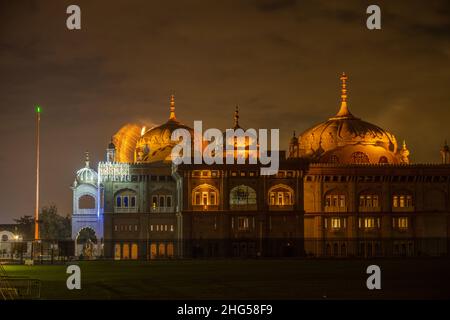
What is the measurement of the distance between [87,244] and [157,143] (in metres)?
12.8

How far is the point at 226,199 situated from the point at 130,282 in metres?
46.0

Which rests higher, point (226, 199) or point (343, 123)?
point (343, 123)

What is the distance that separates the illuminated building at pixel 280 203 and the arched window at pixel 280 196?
10 cm

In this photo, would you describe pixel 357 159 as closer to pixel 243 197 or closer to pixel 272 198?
pixel 272 198

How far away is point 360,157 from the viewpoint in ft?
340

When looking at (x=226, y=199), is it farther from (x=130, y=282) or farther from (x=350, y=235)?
(x=130, y=282)

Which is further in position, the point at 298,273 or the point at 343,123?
the point at 343,123

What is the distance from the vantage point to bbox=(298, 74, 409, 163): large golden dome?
340ft

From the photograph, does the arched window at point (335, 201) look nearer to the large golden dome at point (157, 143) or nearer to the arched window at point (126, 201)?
the large golden dome at point (157, 143)

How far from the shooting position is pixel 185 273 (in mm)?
55688

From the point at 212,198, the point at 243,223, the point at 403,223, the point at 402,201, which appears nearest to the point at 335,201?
the point at 402,201

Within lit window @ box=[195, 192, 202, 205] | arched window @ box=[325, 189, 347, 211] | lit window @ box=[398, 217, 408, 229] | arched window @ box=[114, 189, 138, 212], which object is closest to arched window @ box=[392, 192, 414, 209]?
lit window @ box=[398, 217, 408, 229]
